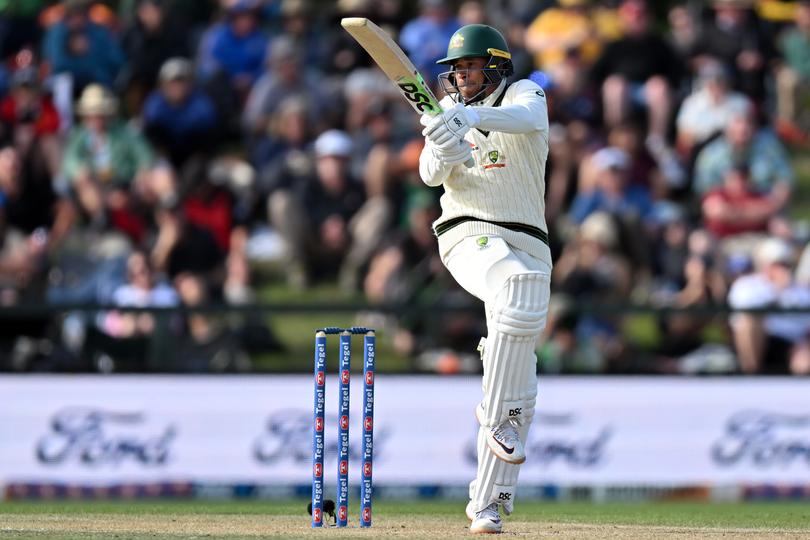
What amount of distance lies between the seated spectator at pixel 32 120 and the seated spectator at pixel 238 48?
160 centimetres

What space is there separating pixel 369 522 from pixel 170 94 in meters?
8.43

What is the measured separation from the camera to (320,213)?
1421 cm

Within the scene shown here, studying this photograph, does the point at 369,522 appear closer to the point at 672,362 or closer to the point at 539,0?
the point at 672,362

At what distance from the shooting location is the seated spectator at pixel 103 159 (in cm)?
1425

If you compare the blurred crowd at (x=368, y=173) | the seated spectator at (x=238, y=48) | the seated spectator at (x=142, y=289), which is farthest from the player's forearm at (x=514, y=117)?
the seated spectator at (x=238, y=48)

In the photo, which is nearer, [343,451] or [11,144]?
[343,451]

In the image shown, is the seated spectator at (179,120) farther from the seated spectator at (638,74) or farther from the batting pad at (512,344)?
the batting pad at (512,344)

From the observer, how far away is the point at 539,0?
52.6 feet

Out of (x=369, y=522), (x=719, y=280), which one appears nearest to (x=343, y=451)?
(x=369, y=522)

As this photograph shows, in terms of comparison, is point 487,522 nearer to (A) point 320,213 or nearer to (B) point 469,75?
(B) point 469,75

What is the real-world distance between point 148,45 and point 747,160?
5965mm

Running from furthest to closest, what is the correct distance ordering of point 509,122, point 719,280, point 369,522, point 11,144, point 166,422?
point 11,144, point 719,280, point 166,422, point 369,522, point 509,122

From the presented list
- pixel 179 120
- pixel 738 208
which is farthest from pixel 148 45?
pixel 738 208

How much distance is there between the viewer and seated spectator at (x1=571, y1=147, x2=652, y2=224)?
1391 cm
